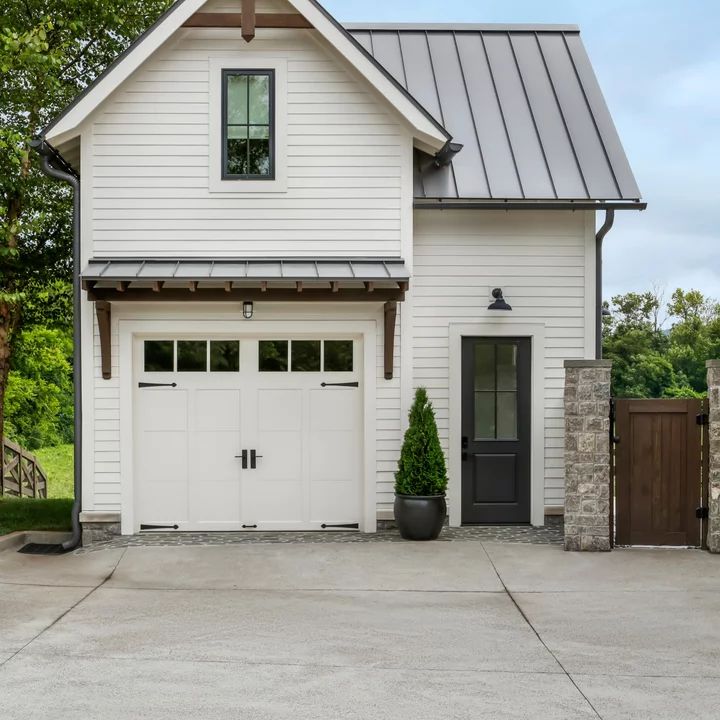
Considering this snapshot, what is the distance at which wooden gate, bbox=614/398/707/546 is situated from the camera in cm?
1005

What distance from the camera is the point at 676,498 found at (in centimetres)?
1011

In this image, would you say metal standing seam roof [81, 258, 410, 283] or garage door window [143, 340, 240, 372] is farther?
garage door window [143, 340, 240, 372]

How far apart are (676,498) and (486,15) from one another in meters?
91.7

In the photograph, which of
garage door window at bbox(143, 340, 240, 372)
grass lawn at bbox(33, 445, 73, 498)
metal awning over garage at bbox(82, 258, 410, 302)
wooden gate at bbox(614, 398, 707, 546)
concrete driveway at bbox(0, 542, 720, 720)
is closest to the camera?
concrete driveway at bbox(0, 542, 720, 720)

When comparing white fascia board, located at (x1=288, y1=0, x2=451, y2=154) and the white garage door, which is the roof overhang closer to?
white fascia board, located at (x1=288, y1=0, x2=451, y2=154)

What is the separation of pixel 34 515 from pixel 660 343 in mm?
31120

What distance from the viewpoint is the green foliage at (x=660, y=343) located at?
3428 cm

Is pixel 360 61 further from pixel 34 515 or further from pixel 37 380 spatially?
pixel 37 380

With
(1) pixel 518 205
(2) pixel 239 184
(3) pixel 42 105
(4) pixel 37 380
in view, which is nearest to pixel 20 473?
(4) pixel 37 380

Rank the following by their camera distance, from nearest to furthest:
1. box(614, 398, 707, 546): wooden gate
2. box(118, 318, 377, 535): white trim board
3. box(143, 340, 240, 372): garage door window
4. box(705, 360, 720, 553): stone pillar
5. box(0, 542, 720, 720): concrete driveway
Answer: box(0, 542, 720, 720): concrete driveway → box(705, 360, 720, 553): stone pillar → box(614, 398, 707, 546): wooden gate → box(118, 318, 377, 535): white trim board → box(143, 340, 240, 372): garage door window

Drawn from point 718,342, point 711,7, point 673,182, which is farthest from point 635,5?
point 718,342

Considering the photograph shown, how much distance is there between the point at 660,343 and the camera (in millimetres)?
38406

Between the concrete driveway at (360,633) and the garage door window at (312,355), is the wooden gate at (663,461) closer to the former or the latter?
the concrete driveway at (360,633)

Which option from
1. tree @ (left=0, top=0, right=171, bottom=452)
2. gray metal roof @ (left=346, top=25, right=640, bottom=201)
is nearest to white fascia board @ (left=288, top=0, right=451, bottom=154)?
gray metal roof @ (left=346, top=25, right=640, bottom=201)
